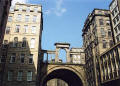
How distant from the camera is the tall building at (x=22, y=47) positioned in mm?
34438

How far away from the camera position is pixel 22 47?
123ft

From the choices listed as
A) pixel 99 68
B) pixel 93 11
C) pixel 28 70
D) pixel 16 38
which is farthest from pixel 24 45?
pixel 93 11

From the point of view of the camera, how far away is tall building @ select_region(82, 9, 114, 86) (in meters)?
39.2

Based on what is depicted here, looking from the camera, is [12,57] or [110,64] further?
[12,57]

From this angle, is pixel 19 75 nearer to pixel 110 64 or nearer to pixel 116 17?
pixel 110 64

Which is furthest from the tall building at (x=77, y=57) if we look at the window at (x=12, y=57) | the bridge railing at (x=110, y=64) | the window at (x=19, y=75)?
the window at (x=19, y=75)

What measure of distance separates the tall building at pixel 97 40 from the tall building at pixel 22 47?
15.2 meters

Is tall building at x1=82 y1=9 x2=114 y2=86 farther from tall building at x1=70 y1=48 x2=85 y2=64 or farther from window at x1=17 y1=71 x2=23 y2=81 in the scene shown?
window at x1=17 y1=71 x2=23 y2=81

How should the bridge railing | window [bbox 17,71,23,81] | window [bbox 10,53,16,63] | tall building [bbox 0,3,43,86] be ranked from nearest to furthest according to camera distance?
the bridge railing < window [bbox 17,71,23,81] < tall building [bbox 0,3,43,86] < window [bbox 10,53,16,63]

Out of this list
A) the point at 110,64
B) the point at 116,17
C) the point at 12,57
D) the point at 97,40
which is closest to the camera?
the point at 110,64

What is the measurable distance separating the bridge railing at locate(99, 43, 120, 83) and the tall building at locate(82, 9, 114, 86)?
2.27m

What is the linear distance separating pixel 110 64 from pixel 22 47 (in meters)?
21.1

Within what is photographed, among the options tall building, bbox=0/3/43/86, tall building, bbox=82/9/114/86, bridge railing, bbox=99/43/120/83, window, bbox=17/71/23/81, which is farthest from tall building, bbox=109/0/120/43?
window, bbox=17/71/23/81

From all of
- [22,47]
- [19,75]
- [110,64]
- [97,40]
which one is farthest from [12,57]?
[110,64]
